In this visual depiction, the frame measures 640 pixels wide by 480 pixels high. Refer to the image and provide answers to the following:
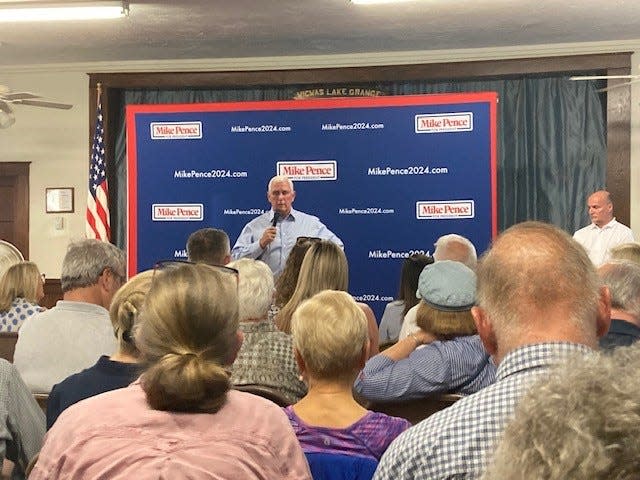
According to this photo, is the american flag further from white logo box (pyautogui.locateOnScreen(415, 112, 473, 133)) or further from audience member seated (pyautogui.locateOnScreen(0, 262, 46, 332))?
audience member seated (pyautogui.locateOnScreen(0, 262, 46, 332))

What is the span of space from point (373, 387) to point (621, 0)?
17.6 ft

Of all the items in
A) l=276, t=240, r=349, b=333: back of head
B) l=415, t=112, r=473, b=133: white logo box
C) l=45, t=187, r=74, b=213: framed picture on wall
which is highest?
l=415, t=112, r=473, b=133: white logo box

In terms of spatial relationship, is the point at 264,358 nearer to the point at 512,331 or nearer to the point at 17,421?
the point at 17,421

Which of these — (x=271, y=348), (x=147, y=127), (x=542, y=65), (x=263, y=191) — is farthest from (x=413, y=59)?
(x=271, y=348)

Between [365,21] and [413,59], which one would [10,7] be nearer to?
[365,21]

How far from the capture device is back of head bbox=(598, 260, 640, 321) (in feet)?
9.76

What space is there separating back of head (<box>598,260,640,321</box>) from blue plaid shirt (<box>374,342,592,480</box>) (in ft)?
4.99

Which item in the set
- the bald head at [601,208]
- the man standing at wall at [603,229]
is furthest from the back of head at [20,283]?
the bald head at [601,208]

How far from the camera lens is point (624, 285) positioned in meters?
3.01

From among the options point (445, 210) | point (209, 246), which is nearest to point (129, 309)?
point (209, 246)

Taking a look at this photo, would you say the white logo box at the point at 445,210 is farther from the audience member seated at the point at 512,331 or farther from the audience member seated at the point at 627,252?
the audience member seated at the point at 512,331

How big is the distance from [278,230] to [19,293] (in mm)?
2968

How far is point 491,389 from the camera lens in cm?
153

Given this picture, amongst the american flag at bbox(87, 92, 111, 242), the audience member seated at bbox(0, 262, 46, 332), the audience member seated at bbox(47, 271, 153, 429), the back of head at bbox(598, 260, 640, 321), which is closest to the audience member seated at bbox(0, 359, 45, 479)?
the audience member seated at bbox(47, 271, 153, 429)
